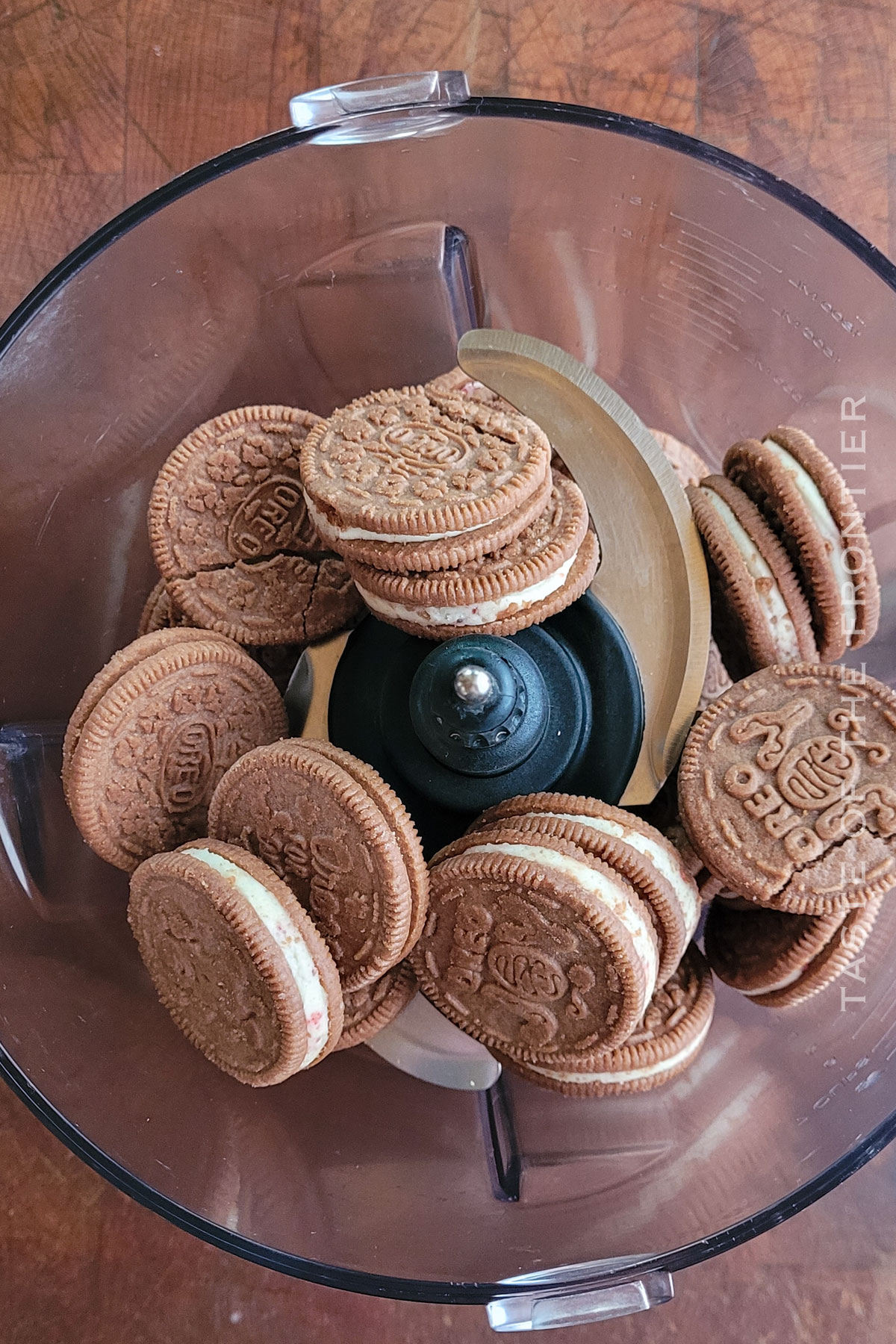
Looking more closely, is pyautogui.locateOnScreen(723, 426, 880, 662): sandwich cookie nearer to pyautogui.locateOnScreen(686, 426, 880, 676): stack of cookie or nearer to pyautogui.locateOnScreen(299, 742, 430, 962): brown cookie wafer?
pyautogui.locateOnScreen(686, 426, 880, 676): stack of cookie

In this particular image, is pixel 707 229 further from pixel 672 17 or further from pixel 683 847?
pixel 683 847

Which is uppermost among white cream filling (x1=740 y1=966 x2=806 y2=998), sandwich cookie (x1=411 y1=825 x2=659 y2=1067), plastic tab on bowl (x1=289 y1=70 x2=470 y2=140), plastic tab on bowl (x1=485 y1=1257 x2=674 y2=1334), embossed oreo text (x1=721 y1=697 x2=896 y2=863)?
plastic tab on bowl (x1=289 y1=70 x2=470 y2=140)

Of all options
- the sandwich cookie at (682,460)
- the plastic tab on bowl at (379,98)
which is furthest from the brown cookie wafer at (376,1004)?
the plastic tab on bowl at (379,98)

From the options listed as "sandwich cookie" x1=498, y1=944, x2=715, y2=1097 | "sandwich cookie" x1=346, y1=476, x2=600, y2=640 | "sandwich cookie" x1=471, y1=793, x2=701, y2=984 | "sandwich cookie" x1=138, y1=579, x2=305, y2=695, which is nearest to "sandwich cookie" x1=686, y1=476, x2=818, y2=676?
"sandwich cookie" x1=346, y1=476, x2=600, y2=640

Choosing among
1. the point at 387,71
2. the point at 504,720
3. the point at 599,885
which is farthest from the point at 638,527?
the point at 387,71

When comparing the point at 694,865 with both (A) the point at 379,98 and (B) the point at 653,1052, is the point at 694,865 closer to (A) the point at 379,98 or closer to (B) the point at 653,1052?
(B) the point at 653,1052

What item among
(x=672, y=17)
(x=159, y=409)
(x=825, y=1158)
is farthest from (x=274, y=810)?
(x=672, y=17)
